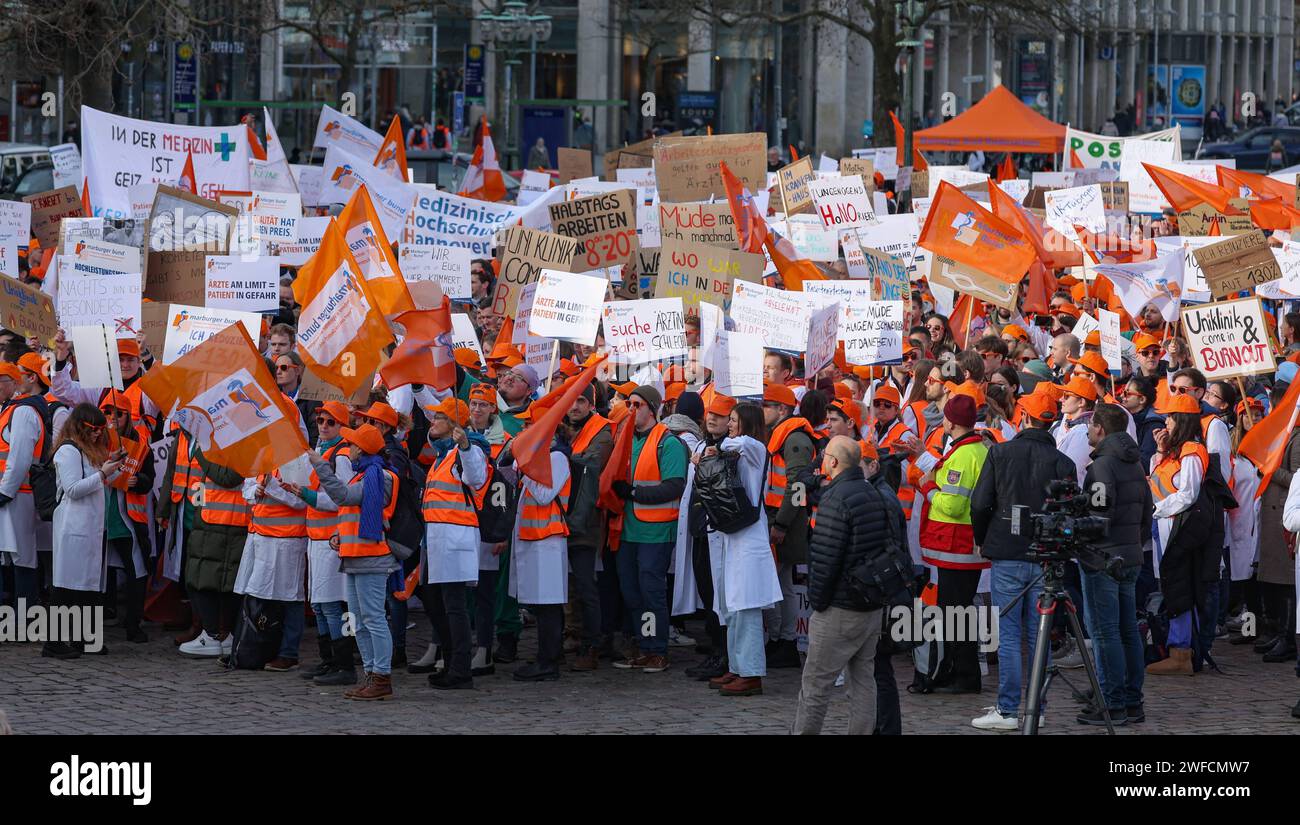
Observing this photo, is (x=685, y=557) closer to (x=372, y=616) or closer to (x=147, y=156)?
(x=372, y=616)

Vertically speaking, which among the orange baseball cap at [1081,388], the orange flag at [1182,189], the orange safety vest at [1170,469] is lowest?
the orange safety vest at [1170,469]

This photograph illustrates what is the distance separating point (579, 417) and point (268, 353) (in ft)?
11.3

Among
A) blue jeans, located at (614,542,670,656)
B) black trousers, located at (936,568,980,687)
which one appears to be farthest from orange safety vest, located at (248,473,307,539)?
black trousers, located at (936,568,980,687)

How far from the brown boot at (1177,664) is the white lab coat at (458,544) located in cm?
410

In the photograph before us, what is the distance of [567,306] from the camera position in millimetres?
13945

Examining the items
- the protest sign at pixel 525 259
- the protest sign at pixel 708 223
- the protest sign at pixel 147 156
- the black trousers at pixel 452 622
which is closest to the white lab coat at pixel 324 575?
the black trousers at pixel 452 622

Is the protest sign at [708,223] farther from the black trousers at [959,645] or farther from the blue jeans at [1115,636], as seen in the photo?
the blue jeans at [1115,636]

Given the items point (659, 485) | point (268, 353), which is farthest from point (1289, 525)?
point (268, 353)

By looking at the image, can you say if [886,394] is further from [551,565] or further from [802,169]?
[802,169]

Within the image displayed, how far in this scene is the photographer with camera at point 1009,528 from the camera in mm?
10125

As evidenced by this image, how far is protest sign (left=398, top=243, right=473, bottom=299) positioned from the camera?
1652 cm

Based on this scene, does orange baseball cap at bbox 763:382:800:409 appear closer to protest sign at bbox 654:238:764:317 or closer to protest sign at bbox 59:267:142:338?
protest sign at bbox 654:238:764:317

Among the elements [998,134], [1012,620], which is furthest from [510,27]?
[1012,620]

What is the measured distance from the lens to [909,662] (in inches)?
479
